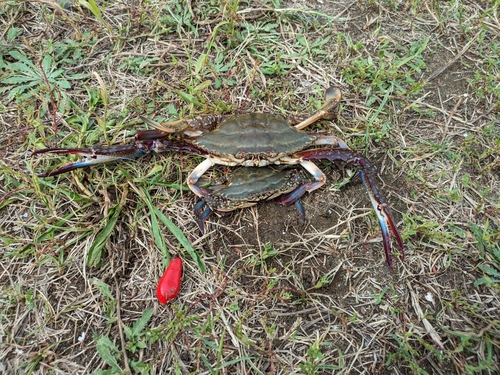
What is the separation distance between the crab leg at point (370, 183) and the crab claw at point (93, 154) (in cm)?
142

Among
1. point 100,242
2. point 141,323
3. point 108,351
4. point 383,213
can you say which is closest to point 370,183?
point 383,213

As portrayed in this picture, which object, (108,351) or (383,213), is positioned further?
(383,213)

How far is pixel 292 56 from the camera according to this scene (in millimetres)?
3832

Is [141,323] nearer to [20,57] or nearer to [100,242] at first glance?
[100,242]

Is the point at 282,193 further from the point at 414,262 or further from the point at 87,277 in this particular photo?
the point at 87,277

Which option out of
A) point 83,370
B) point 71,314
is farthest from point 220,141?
point 83,370

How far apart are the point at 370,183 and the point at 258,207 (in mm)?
961

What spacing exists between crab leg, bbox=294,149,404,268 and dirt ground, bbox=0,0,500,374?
16 centimetres

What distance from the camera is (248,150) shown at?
3023mm

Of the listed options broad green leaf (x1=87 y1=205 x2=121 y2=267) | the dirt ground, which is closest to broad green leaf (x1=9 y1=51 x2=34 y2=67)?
the dirt ground

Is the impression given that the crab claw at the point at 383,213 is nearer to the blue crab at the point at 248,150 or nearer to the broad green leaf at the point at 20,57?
the blue crab at the point at 248,150

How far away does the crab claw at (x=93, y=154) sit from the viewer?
3143mm

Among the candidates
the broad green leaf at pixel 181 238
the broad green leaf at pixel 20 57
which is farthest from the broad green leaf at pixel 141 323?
the broad green leaf at pixel 20 57

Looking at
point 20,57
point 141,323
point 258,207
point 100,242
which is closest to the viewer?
point 141,323
